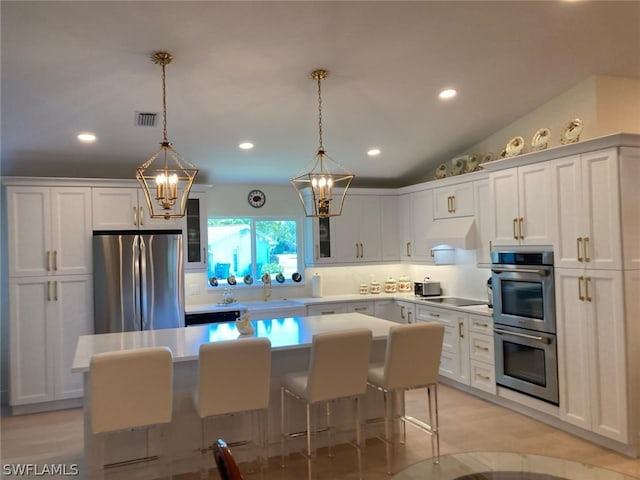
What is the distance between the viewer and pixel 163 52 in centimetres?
323

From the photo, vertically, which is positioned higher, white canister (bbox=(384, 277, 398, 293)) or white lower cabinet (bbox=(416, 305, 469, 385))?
white canister (bbox=(384, 277, 398, 293))

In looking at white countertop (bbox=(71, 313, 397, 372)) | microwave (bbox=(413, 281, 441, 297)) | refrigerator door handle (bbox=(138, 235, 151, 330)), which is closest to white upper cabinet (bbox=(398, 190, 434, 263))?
microwave (bbox=(413, 281, 441, 297))

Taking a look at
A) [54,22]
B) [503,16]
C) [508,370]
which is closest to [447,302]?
[508,370]

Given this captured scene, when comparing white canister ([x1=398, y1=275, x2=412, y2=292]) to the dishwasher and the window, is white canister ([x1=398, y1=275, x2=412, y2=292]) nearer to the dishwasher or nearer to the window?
the window

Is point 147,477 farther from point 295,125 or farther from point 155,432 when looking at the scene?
point 295,125

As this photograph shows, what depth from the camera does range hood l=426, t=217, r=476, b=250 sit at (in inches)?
206

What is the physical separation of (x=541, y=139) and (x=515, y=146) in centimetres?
35

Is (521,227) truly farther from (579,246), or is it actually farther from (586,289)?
(586,289)

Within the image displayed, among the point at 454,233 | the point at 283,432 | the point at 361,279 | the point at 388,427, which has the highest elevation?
the point at 454,233

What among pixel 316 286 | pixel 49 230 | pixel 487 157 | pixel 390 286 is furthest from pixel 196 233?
pixel 487 157

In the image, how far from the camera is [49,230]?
485cm

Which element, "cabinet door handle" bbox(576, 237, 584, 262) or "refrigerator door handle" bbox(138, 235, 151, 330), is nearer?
"cabinet door handle" bbox(576, 237, 584, 262)

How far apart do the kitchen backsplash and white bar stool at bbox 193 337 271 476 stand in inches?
115

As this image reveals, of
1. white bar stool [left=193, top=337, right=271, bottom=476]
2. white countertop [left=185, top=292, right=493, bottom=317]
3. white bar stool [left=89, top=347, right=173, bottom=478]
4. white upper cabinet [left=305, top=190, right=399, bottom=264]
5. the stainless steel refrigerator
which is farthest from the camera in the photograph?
white upper cabinet [left=305, top=190, right=399, bottom=264]
